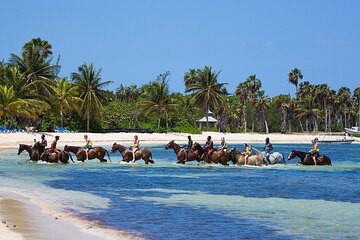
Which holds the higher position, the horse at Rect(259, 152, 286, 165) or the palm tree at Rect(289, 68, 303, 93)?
the palm tree at Rect(289, 68, 303, 93)

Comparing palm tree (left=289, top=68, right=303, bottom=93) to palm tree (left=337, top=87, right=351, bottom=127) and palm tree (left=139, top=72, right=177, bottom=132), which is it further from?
palm tree (left=139, top=72, right=177, bottom=132)

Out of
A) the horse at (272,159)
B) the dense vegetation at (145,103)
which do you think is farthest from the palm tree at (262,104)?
the horse at (272,159)

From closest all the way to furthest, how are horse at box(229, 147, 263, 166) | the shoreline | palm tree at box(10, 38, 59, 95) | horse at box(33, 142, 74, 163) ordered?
horse at box(33, 142, 74, 163) < horse at box(229, 147, 263, 166) < the shoreline < palm tree at box(10, 38, 59, 95)

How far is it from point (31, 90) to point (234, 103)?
233ft

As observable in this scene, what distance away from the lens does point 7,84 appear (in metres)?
74.2

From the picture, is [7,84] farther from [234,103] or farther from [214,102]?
[234,103]

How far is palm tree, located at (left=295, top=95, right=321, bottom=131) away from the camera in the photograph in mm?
132000

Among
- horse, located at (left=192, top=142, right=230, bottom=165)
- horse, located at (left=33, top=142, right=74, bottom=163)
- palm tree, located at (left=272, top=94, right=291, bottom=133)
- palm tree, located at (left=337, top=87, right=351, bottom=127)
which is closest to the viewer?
horse, located at (left=33, top=142, right=74, bottom=163)

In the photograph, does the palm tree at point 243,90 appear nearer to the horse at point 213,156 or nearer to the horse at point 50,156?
the horse at point 213,156

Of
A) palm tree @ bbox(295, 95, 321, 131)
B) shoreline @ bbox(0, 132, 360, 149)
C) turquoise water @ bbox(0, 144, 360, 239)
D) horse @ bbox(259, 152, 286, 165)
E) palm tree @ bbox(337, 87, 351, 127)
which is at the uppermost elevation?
palm tree @ bbox(337, 87, 351, 127)

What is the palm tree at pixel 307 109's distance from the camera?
13200cm

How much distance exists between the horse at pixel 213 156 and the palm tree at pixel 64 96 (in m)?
45.3

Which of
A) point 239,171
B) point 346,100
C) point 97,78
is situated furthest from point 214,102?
point 239,171

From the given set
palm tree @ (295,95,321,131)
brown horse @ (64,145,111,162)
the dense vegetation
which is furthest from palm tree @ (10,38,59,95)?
palm tree @ (295,95,321,131)
